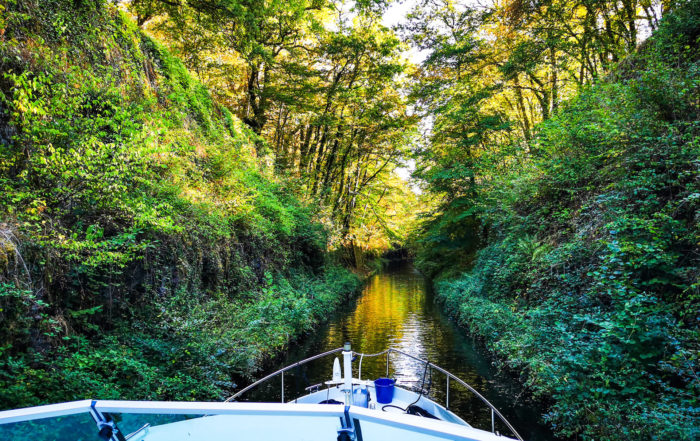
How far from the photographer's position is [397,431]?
1908 millimetres

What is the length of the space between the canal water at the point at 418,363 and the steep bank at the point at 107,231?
1181 mm

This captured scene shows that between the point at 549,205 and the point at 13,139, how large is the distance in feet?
Answer: 41.2

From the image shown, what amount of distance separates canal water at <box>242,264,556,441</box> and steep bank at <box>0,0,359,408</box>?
3.87 ft

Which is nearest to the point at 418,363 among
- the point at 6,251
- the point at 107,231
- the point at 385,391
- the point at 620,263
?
the point at 385,391

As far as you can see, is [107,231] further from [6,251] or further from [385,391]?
[385,391]

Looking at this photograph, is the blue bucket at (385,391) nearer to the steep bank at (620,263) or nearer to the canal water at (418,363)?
the canal water at (418,363)

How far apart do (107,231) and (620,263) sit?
30.5 feet

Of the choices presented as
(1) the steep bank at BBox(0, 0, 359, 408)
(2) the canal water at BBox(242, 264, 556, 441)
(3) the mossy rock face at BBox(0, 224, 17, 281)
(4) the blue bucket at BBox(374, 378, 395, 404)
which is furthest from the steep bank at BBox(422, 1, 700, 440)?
(3) the mossy rock face at BBox(0, 224, 17, 281)

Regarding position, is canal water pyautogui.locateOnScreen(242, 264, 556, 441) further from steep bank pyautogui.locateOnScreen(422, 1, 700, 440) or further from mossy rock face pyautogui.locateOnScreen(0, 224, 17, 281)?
mossy rock face pyautogui.locateOnScreen(0, 224, 17, 281)

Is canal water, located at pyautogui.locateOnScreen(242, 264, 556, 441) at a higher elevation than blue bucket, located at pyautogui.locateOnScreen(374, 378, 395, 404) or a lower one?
lower

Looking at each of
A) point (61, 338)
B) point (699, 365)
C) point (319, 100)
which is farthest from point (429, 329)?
point (319, 100)

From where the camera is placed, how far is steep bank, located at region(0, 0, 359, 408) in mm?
5027

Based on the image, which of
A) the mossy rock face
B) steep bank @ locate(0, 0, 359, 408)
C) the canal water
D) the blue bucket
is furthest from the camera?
the canal water

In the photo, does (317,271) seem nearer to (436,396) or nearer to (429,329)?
(429,329)
